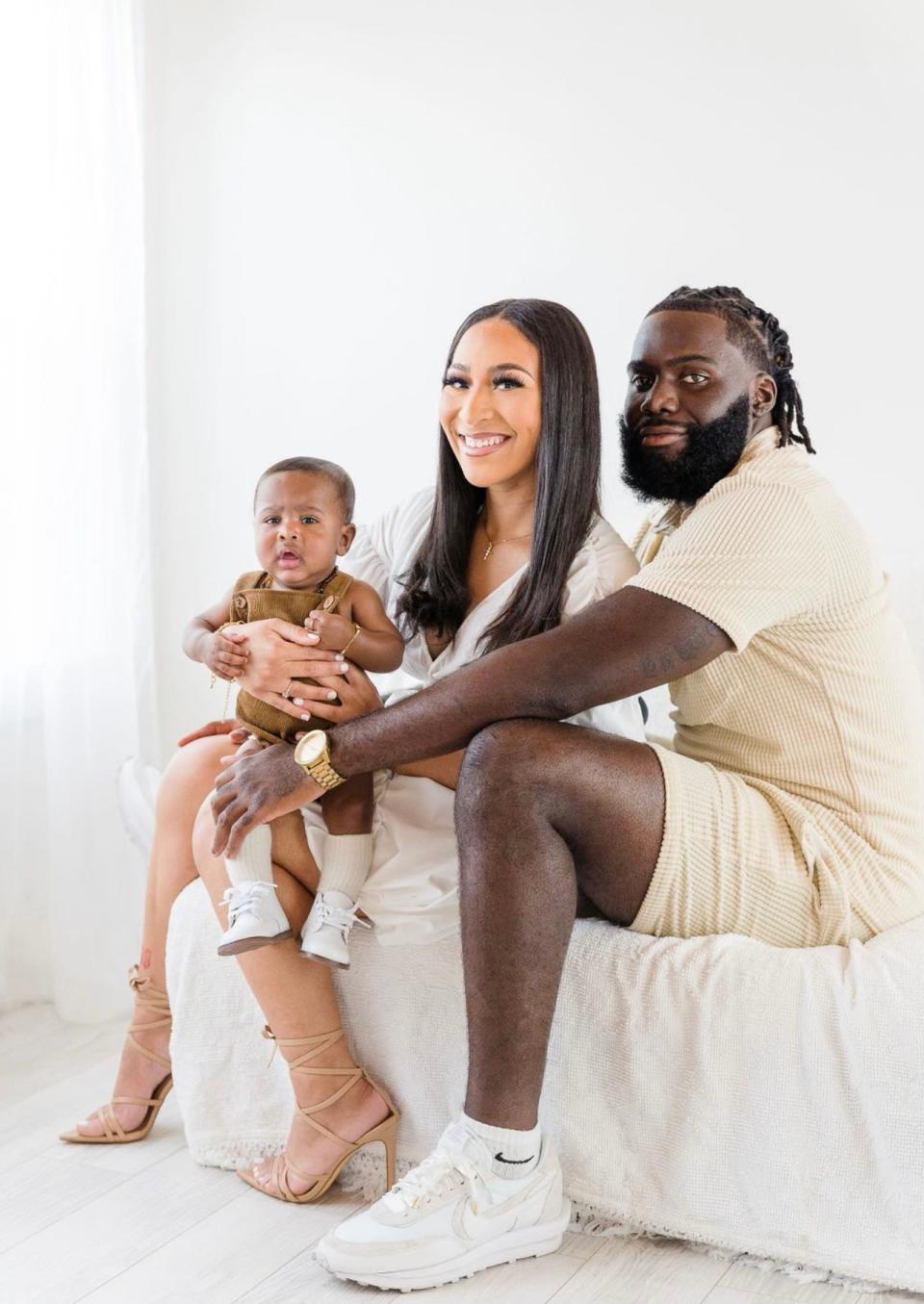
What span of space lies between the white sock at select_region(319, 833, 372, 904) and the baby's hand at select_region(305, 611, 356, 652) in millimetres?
257

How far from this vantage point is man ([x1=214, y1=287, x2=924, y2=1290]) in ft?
5.26

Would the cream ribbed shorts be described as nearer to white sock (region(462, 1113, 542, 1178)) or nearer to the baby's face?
white sock (region(462, 1113, 542, 1178))

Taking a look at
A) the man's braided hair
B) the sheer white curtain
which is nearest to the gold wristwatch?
the man's braided hair

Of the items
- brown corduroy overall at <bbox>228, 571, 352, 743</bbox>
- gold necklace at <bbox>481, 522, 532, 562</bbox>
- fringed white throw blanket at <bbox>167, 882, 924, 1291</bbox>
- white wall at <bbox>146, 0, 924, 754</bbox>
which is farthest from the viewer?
white wall at <bbox>146, 0, 924, 754</bbox>

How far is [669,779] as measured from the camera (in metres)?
1.68

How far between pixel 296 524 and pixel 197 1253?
0.92 metres

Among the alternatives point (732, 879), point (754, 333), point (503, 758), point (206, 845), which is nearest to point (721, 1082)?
point (732, 879)

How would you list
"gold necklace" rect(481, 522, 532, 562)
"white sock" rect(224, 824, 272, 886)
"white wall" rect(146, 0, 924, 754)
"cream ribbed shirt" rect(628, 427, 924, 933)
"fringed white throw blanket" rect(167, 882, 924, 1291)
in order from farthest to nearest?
"white wall" rect(146, 0, 924, 754) < "gold necklace" rect(481, 522, 532, 562) < "white sock" rect(224, 824, 272, 886) < "cream ribbed shirt" rect(628, 427, 924, 933) < "fringed white throw blanket" rect(167, 882, 924, 1291)

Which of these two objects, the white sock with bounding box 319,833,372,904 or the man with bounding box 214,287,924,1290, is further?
the white sock with bounding box 319,833,372,904

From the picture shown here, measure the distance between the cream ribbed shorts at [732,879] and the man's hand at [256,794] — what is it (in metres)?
0.44

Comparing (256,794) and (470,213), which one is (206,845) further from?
(470,213)

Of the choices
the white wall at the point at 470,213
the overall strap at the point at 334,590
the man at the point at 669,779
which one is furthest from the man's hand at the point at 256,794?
the white wall at the point at 470,213

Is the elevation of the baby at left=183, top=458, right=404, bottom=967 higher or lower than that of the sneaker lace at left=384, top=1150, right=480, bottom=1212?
higher

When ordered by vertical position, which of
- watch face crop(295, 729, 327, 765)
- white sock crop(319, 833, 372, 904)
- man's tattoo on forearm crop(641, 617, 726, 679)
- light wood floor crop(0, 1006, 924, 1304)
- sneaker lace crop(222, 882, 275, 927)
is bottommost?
light wood floor crop(0, 1006, 924, 1304)
